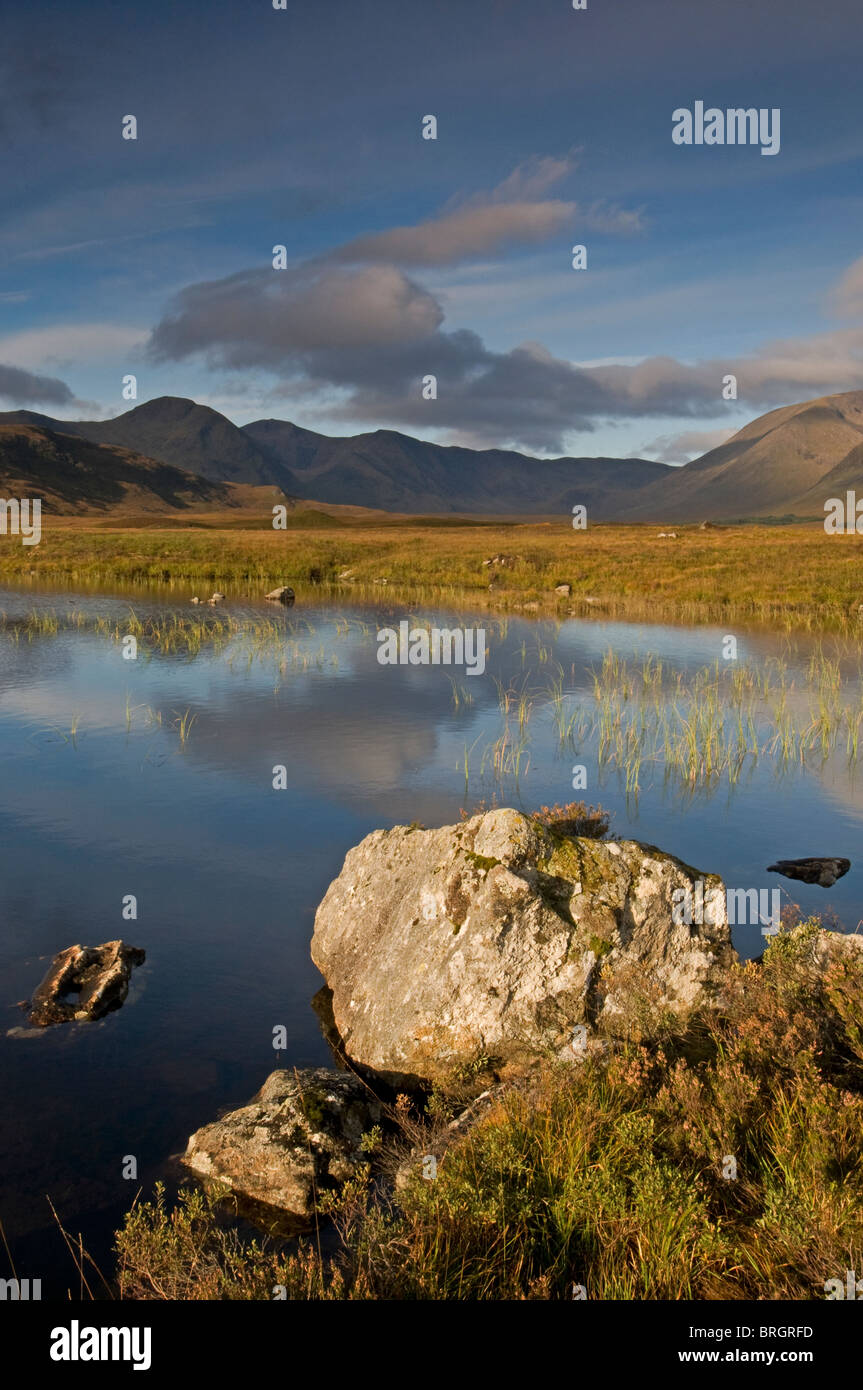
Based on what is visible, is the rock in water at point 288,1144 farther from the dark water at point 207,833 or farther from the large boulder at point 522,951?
the large boulder at point 522,951

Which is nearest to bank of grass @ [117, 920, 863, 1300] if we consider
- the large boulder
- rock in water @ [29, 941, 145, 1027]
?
the large boulder

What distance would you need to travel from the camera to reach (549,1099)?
6836 mm

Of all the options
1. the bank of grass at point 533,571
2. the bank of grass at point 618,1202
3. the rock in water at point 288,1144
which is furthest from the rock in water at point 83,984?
the bank of grass at point 533,571

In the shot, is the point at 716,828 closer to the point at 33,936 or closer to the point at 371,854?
the point at 371,854

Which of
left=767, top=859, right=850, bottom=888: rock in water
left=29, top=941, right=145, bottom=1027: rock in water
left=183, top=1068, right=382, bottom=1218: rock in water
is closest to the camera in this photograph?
left=183, top=1068, right=382, bottom=1218: rock in water

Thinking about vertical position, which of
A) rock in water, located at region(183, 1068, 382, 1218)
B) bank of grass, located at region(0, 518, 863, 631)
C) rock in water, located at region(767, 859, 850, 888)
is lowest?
rock in water, located at region(183, 1068, 382, 1218)

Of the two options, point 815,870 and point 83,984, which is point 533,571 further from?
point 83,984

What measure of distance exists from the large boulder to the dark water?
1.13m

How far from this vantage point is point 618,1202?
Result: 224 inches

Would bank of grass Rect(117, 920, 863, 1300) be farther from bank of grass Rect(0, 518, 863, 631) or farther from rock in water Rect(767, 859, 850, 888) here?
bank of grass Rect(0, 518, 863, 631)

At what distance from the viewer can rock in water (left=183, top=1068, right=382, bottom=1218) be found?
7.13 m

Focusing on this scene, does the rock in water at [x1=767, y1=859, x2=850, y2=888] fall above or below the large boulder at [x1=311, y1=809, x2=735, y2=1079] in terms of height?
below

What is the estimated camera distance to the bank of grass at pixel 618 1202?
17.2ft

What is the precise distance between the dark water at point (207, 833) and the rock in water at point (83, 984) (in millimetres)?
241
